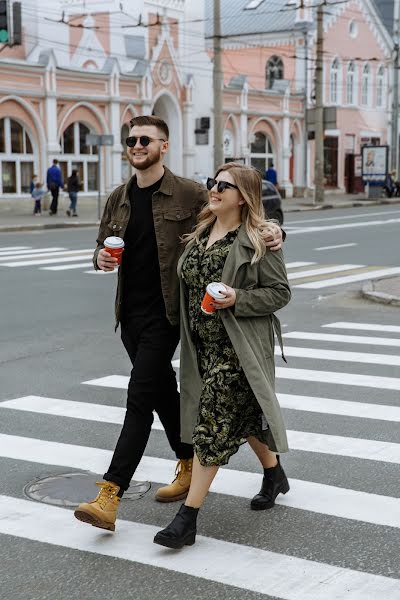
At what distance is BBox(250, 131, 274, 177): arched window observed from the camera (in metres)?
47.4

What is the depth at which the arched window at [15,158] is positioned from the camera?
1331 inches

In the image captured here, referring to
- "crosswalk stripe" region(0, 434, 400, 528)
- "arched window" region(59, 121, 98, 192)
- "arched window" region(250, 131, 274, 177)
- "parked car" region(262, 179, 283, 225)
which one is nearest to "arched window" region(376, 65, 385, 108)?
"arched window" region(250, 131, 274, 177)

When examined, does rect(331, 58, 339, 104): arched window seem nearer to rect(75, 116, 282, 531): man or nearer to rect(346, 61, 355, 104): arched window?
rect(346, 61, 355, 104): arched window

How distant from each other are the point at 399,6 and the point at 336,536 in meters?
57.1

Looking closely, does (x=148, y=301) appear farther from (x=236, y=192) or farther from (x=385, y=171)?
(x=385, y=171)

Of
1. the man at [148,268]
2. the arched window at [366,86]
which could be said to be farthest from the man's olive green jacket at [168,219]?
the arched window at [366,86]

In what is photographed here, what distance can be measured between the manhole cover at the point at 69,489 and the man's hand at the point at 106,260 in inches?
51.2

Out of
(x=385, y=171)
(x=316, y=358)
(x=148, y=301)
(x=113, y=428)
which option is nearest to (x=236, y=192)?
(x=148, y=301)

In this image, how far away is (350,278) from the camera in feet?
51.6

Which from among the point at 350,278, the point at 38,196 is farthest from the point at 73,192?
the point at 350,278

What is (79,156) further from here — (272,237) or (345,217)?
(272,237)

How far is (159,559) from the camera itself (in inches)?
173

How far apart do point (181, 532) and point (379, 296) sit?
29.8 feet

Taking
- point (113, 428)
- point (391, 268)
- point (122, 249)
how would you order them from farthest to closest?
point (391, 268) < point (113, 428) < point (122, 249)
